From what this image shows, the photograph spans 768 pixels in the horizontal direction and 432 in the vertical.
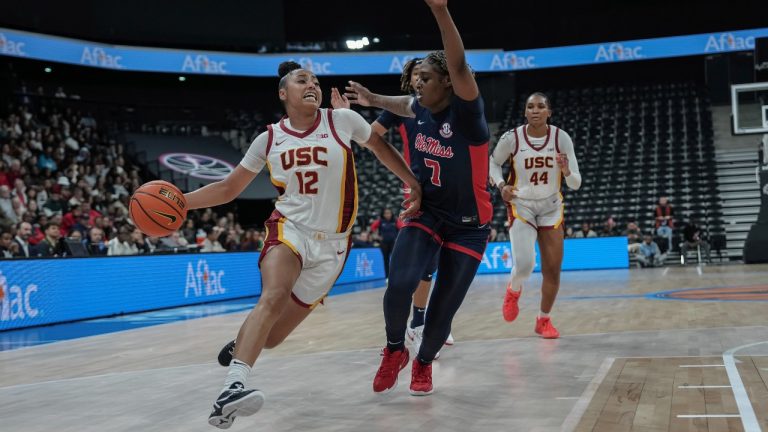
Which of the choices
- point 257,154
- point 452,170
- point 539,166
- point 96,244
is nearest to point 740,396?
point 452,170

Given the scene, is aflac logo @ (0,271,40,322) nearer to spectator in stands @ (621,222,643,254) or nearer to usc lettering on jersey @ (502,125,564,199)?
usc lettering on jersey @ (502,125,564,199)

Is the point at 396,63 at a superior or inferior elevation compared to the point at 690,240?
superior

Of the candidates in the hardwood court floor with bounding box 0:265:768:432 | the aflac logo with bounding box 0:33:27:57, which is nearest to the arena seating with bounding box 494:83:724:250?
the aflac logo with bounding box 0:33:27:57

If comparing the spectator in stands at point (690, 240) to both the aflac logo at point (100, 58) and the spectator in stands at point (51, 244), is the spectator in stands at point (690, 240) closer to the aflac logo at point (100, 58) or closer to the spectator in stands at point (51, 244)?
the spectator in stands at point (51, 244)

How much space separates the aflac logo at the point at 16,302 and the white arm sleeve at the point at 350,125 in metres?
7.23

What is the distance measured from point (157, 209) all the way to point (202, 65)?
25998 millimetres

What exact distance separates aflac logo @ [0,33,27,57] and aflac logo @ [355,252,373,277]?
460 inches

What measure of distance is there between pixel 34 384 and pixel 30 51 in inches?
823

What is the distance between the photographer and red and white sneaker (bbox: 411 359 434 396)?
5102 mm

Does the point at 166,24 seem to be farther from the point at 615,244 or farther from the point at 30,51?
the point at 615,244

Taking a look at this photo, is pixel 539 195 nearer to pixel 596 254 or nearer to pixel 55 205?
pixel 55 205

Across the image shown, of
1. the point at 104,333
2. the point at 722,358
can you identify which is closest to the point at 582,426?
the point at 722,358

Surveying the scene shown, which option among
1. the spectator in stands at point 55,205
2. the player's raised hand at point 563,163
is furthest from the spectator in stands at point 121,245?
the player's raised hand at point 563,163

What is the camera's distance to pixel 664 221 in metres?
23.3
